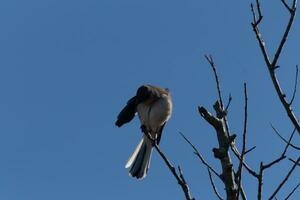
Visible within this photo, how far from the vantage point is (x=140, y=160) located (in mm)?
8695

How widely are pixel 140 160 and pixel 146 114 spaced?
0.82 metres

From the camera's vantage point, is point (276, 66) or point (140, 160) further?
point (140, 160)

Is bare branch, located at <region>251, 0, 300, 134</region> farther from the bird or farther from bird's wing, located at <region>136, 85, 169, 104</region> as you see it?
bird's wing, located at <region>136, 85, 169, 104</region>

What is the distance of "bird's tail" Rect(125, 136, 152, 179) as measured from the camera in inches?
333

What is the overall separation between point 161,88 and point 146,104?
601 millimetres

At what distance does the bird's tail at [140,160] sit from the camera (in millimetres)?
8453

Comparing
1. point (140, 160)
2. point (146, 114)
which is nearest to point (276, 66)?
point (140, 160)

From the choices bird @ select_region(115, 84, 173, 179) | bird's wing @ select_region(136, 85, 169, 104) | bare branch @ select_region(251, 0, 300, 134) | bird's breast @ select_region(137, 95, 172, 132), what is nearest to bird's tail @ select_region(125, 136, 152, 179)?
bird @ select_region(115, 84, 173, 179)

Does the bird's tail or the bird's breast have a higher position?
the bird's breast

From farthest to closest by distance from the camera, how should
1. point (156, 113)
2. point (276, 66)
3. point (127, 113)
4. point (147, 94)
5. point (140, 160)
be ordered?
point (147, 94) < point (127, 113) < point (156, 113) < point (140, 160) < point (276, 66)

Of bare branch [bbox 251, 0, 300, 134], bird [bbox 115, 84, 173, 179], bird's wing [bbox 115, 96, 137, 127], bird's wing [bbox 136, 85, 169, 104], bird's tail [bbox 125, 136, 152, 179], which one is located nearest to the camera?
bare branch [bbox 251, 0, 300, 134]

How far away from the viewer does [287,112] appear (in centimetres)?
391

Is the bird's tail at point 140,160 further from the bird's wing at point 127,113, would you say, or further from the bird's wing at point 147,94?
the bird's wing at point 147,94

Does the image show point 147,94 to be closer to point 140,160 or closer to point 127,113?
point 127,113
